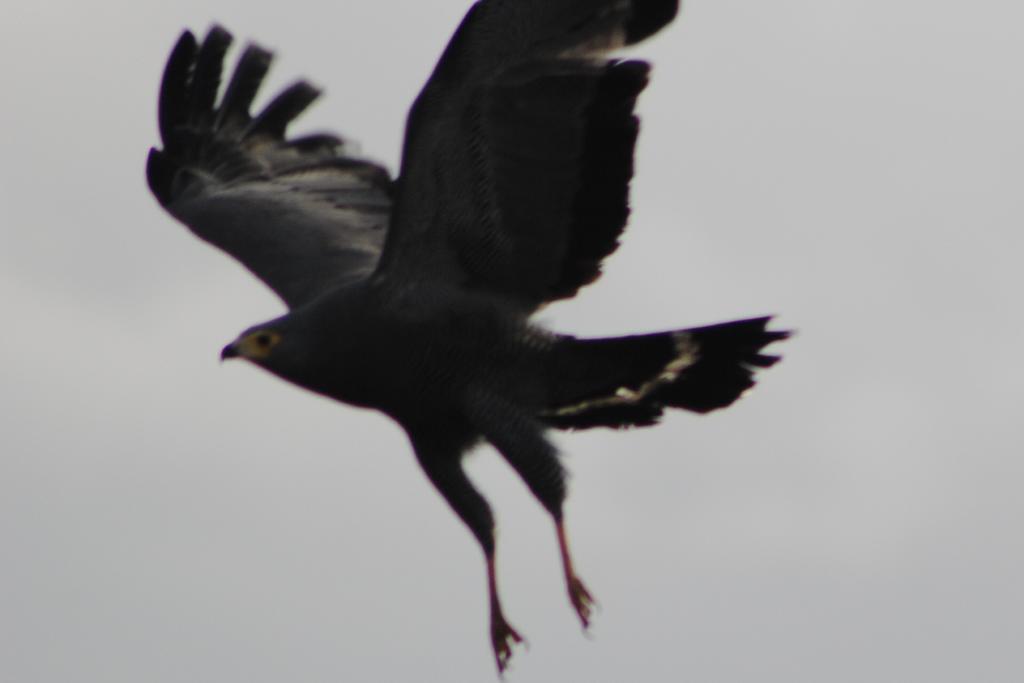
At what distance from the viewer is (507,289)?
938cm

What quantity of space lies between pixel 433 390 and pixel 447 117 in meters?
1.14

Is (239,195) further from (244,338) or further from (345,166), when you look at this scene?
(244,338)

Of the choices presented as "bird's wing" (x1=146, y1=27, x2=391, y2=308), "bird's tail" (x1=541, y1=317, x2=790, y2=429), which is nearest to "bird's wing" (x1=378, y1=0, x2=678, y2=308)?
"bird's tail" (x1=541, y1=317, x2=790, y2=429)

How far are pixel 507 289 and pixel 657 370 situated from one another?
657 mm

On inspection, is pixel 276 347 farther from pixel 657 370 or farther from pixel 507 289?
pixel 657 370

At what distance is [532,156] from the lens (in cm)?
895

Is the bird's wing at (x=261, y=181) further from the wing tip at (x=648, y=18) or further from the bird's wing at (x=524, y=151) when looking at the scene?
the wing tip at (x=648, y=18)

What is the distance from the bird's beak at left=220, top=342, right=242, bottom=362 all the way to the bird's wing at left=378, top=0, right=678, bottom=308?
731 millimetres

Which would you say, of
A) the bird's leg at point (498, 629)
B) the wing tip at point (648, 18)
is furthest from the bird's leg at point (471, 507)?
the wing tip at point (648, 18)

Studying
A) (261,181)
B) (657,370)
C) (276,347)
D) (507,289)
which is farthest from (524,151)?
(261,181)

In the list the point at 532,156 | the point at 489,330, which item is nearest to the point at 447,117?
the point at 532,156

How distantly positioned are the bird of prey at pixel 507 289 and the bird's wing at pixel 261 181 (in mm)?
584

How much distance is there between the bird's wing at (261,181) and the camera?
10828 millimetres

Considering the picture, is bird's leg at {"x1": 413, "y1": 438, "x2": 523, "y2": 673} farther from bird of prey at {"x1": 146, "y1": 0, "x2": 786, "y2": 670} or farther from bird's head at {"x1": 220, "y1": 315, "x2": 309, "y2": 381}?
bird's head at {"x1": 220, "y1": 315, "x2": 309, "y2": 381}
